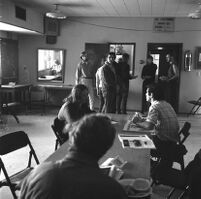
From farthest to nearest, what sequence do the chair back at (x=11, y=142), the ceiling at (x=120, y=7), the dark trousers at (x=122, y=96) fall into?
the dark trousers at (x=122, y=96), the ceiling at (x=120, y=7), the chair back at (x=11, y=142)

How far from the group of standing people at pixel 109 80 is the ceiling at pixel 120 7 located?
45.8 inches

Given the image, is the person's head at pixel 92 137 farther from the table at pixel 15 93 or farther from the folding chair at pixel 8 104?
the table at pixel 15 93

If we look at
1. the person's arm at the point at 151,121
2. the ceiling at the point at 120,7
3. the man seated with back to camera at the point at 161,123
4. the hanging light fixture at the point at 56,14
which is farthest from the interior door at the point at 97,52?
the person's arm at the point at 151,121

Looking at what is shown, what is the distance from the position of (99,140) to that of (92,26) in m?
7.52

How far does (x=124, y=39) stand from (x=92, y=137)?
287 inches

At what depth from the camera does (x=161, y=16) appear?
7875mm

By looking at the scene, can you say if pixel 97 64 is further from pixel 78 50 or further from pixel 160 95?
pixel 160 95

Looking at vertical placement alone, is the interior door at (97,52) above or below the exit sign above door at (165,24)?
below

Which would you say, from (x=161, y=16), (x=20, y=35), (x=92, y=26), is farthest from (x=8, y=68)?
(x=161, y=16)

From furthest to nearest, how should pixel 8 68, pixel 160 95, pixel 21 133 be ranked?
pixel 8 68 < pixel 160 95 < pixel 21 133

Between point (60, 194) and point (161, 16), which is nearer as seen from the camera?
point (60, 194)

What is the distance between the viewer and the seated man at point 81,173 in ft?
→ 3.76

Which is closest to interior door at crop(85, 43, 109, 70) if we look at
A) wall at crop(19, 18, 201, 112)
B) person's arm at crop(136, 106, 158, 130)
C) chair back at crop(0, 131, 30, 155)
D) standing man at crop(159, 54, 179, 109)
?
wall at crop(19, 18, 201, 112)

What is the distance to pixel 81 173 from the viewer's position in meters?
1.16
